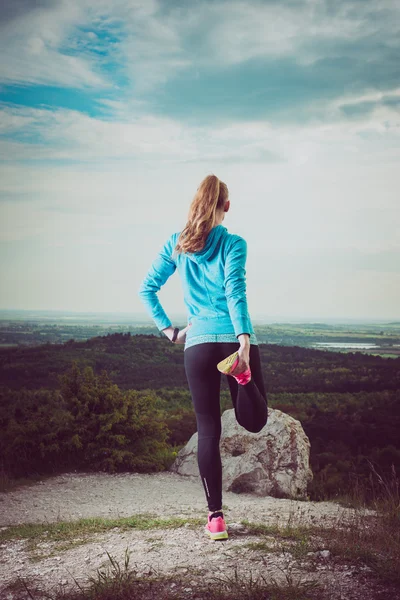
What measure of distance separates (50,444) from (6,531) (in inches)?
126

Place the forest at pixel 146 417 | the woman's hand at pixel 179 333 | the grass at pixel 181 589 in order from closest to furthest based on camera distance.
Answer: the grass at pixel 181 589
the woman's hand at pixel 179 333
the forest at pixel 146 417

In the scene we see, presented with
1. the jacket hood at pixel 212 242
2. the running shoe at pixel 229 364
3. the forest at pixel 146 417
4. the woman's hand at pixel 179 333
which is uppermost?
the jacket hood at pixel 212 242

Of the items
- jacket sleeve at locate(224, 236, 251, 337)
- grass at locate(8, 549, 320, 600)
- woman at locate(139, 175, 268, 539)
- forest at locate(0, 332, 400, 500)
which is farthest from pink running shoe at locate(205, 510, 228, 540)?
forest at locate(0, 332, 400, 500)

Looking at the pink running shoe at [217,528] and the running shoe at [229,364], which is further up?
the running shoe at [229,364]

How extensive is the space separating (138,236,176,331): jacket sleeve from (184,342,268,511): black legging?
527 millimetres

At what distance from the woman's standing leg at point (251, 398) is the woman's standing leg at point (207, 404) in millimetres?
119

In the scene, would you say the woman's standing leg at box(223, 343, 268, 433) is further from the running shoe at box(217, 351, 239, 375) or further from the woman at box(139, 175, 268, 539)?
the running shoe at box(217, 351, 239, 375)

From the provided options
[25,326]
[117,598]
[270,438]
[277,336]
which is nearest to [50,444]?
[270,438]

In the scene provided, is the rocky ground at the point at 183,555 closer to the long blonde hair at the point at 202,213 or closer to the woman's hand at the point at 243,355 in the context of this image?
the woman's hand at the point at 243,355


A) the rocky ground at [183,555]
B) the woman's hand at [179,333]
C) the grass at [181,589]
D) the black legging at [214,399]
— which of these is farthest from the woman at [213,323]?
the grass at [181,589]

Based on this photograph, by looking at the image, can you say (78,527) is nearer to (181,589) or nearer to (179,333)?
(181,589)

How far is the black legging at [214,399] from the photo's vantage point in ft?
12.2

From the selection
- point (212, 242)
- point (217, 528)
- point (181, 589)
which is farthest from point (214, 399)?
point (181, 589)

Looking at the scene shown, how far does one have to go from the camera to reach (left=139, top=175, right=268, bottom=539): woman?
371cm
